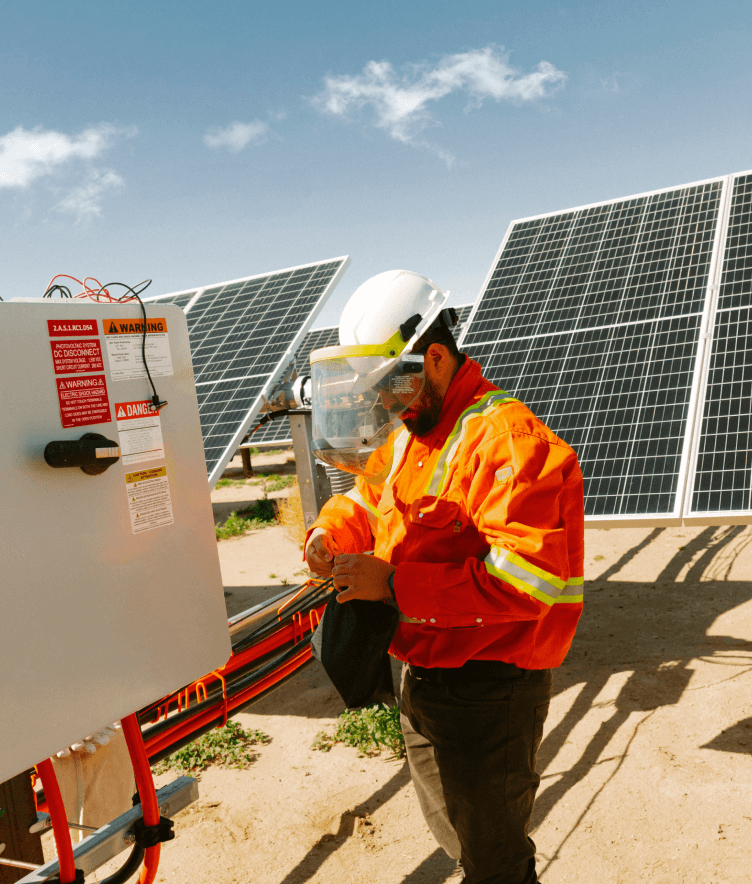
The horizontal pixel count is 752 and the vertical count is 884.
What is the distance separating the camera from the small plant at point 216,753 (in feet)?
17.0

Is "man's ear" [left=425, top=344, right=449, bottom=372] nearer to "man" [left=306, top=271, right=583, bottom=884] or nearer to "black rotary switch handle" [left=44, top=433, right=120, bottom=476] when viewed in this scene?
"man" [left=306, top=271, right=583, bottom=884]

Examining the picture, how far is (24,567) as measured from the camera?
4.95ft

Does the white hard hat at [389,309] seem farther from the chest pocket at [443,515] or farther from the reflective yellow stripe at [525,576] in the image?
the reflective yellow stripe at [525,576]

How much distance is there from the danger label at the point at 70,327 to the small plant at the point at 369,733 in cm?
417

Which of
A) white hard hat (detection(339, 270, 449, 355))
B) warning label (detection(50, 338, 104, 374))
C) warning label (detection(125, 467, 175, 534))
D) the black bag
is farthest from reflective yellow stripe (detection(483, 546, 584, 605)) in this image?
warning label (detection(50, 338, 104, 374))

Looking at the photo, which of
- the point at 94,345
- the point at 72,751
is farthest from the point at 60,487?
the point at 72,751

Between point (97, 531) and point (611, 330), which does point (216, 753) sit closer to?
point (97, 531)

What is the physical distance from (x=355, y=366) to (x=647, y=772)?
357cm

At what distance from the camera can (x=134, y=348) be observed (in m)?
1.80

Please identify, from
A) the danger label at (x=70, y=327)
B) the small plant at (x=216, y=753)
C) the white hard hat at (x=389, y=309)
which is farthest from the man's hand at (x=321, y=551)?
the small plant at (x=216, y=753)

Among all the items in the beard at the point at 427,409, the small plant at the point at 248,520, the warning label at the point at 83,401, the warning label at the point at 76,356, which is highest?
the warning label at the point at 76,356

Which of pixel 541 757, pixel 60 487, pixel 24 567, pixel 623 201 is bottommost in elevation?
pixel 541 757

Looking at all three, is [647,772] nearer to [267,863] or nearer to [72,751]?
[267,863]

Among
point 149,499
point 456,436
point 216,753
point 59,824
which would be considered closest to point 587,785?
point 216,753
